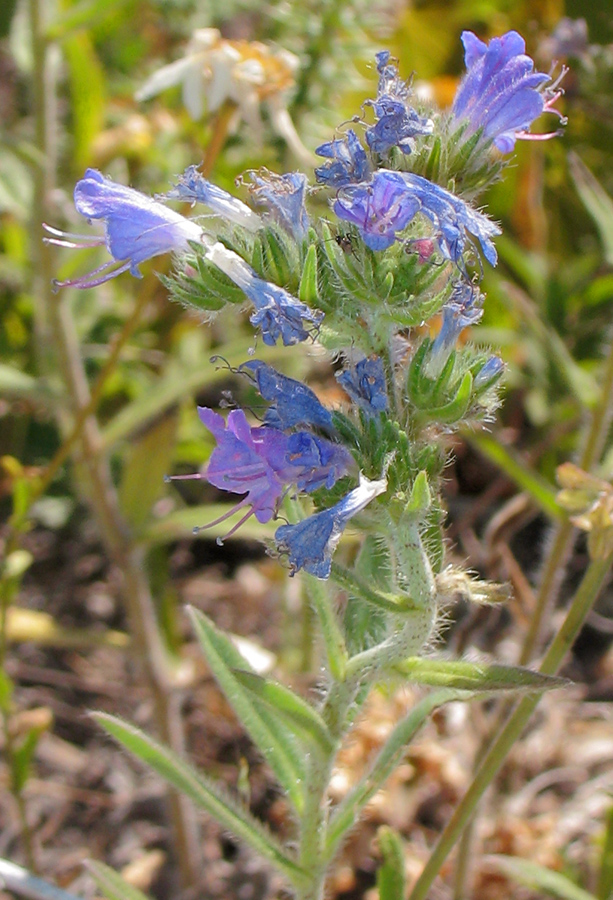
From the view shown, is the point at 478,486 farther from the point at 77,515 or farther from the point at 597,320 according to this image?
the point at 77,515

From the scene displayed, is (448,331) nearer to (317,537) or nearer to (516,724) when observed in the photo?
(317,537)

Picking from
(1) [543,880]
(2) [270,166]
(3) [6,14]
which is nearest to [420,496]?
(1) [543,880]

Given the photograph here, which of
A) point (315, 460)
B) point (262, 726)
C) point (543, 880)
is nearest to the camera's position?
point (315, 460)

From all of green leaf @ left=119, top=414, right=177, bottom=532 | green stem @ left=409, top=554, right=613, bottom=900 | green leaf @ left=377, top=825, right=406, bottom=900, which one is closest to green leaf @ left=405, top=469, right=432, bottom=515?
green stem @ left=409, top=554, right=613, bottom=900

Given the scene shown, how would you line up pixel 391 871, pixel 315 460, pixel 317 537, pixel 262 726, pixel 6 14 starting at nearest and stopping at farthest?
1. pixel 317 537
2. pixel 315 460
3. pixel 262 726
4. pixel 391 871
5. pixel 6 14

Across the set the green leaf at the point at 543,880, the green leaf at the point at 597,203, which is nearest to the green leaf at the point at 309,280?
the green leaf at the point at 543,880

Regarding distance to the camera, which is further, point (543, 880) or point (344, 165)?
point (543, 880)

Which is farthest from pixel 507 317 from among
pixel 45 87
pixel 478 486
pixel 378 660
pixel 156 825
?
pixel 378 660

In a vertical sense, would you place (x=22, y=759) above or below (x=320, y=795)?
below
